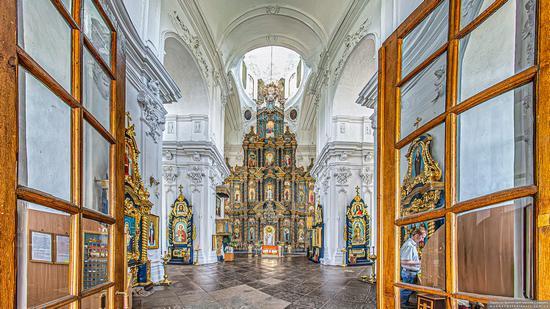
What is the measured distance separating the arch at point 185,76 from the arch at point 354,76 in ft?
14.0

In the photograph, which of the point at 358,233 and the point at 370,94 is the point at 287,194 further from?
the point at 370,94

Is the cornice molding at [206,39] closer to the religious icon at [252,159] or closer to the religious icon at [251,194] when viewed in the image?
the religious icon at [252,159]

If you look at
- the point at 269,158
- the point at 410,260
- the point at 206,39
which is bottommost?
the point at 410,260

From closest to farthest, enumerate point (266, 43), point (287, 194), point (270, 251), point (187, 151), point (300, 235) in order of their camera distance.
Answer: point (187, 151) → point (266, 43) → point (270, 251) → point (300, 235) → point (287, 194)

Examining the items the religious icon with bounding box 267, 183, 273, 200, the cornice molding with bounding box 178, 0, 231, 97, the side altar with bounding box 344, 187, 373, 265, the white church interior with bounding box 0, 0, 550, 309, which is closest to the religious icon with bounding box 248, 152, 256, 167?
the religious icon with bounding box 267, 183, 273, 200

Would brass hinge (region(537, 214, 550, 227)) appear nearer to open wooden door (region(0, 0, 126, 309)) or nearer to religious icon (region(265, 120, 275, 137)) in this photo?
open wooden door (region(0, 0, 126, 309))

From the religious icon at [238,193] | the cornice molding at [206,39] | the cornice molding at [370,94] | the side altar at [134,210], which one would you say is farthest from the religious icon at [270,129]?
the side altar at [134,210]

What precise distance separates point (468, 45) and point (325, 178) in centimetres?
1330

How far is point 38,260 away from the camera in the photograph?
1.65 m

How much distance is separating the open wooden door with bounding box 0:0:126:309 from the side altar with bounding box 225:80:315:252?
72.6 feet

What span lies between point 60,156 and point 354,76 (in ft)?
35.8

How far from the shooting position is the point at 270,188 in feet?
83.2

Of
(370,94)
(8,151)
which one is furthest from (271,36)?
(8,151)

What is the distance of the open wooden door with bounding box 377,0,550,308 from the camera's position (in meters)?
1.26
